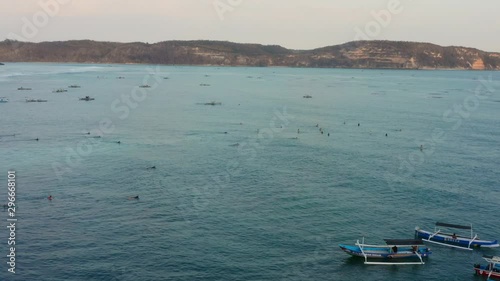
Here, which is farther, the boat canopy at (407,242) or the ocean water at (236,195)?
the boat canopy at (407,242)

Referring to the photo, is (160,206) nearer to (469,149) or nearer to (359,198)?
(359,198)

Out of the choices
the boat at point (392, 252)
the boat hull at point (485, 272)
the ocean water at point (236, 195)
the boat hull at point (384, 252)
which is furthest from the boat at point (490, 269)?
the boat hull at point (384, 252)

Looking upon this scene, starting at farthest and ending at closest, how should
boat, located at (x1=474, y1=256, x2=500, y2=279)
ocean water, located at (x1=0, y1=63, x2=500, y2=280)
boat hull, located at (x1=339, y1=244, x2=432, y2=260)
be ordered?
1. boat hull, located at (x1=339, y1=244, x2=432, y2=260)
2. ocean water, located at (x1=0, y1=63, x2=500, y2=280)
3. boat, located at (x1=474, y1=256, x2=500, y2=279)

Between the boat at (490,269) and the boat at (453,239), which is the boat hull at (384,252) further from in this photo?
the boat at (490,269)

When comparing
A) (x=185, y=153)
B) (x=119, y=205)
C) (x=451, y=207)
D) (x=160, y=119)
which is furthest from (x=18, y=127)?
(x=451, y=207)

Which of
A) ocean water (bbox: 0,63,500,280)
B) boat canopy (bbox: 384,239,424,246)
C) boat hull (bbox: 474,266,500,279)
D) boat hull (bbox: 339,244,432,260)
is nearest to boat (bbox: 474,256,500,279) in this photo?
boat hull (bbox: 474,266,500,279)

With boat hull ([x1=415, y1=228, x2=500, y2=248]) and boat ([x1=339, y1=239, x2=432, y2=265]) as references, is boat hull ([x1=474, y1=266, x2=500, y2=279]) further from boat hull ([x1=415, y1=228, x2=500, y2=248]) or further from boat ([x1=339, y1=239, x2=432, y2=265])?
boat hull ([x1=415, y1=228, x2=500, y2=248])
